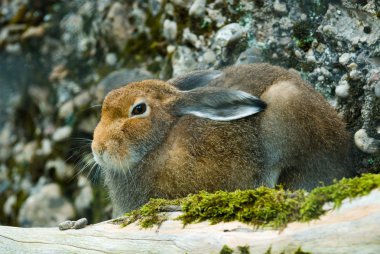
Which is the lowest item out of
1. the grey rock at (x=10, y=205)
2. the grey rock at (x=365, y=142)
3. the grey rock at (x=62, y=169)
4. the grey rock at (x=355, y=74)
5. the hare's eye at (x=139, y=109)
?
the grey rock at (x=10, y=205)

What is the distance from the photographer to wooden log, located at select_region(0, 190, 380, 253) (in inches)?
129

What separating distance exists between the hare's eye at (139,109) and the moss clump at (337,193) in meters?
1.79

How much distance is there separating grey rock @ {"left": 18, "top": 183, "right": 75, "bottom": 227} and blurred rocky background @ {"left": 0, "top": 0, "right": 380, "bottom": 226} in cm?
1

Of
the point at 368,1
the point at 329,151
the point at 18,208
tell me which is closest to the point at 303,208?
the point at 329,151

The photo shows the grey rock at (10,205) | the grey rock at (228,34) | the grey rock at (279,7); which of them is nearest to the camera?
the grey rock at (279,7)

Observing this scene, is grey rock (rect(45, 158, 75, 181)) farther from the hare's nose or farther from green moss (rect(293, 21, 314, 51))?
green moss (rect(293, 21, 314, 51))

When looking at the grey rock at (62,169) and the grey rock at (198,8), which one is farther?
the grey rock at (62,169)

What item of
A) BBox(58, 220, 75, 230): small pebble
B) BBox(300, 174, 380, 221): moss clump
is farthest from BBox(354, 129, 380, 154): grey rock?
BBox(58, 220, 75, 230): small pebble

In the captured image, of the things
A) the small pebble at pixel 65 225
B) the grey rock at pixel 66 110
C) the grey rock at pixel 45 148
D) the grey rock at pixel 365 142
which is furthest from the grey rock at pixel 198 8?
the small pebble at pixel 65 225

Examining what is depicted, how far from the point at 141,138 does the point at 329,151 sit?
1.39m

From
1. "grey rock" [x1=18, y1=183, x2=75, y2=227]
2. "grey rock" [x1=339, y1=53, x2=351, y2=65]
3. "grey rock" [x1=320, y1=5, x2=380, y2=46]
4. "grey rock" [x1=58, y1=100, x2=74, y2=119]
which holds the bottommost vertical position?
"grey rock" [x1=18, y1=183, x2=75, y2=227]

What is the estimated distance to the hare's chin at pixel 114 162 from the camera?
4781 mm

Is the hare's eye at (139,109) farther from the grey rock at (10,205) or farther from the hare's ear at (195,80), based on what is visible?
the grey rock at (10,205)

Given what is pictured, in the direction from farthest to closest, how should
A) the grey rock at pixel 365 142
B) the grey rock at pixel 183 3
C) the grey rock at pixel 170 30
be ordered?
the grey rock at pixel 170 30 < the grey rock at pixel 183 3 < the grey rock at pixel 365 142
